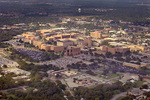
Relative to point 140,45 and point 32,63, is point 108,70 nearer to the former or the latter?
point 32,63

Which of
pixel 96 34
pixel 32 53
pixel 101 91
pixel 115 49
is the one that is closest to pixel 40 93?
pixel 101 91

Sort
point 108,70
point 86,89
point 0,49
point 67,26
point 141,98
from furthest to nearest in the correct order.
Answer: point 67,26
point 0,49
point 108,70
point 86,89
point 141,98

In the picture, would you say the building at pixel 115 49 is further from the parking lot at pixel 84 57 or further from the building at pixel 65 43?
the building at pixel 65 43

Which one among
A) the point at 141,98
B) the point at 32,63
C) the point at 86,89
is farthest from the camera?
the point at 32,63

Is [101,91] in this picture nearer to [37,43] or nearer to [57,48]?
[57,48]

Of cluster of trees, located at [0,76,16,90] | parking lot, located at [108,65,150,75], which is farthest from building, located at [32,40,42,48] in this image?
cluster of trees, located at [0,76,16,90]

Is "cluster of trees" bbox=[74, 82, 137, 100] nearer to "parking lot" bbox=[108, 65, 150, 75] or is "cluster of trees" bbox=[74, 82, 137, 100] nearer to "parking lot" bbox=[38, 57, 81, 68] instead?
"parking lot" bbox=[108, 65, 150, 75]

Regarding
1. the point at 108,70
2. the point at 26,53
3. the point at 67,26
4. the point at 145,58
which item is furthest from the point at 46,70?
the point at 67,26

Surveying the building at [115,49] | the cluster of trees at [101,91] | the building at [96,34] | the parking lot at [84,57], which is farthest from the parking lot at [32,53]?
the building at [96,34]
